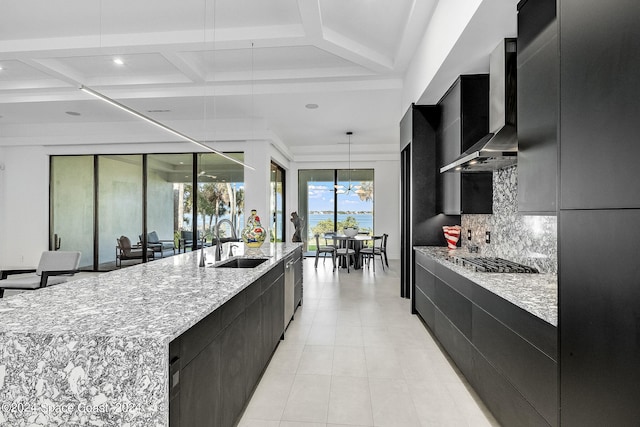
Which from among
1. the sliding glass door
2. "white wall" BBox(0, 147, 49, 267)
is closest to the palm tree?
the sliding glass door

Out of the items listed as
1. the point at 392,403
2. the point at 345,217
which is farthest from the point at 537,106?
the point at 345,217

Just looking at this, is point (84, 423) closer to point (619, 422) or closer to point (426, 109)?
point (619, 422)

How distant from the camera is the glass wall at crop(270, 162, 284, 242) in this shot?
8414mm

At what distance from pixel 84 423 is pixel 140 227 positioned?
6800 millimetres

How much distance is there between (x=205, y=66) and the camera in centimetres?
465

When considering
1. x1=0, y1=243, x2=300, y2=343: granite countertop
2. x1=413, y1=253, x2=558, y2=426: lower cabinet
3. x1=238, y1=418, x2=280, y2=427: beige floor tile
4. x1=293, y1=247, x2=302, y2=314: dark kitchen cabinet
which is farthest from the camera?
x1=293, y1=247, x2=302, y2=314: dark kitchen cabinet

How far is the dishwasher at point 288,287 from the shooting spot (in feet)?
11.4

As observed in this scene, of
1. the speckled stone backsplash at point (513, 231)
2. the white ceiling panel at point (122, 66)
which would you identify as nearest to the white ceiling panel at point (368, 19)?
the speckled stone backsplash at point (513, 231)

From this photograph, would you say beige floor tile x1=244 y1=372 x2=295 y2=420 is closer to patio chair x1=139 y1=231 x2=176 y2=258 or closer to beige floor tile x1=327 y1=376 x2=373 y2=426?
beige floor tile x1=327 y1=376 x2=373 y2=426

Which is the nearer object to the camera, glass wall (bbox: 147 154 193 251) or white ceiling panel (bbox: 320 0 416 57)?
white ceiling panel (bbox: 320 0 416 57)

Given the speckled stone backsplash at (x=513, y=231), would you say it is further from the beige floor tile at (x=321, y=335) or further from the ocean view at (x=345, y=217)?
the ocean view at (x=345, y=217)

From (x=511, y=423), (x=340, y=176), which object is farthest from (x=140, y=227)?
(x=511, y=423)

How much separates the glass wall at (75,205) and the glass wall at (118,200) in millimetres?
224

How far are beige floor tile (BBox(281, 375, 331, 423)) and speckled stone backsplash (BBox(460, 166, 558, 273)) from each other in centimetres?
178
